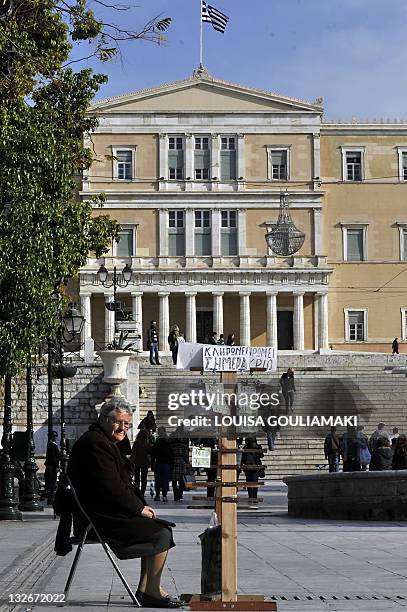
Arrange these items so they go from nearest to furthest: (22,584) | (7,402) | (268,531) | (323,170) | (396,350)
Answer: (22,584)
(268,531)
(7,402)
(396,350)
(323,170)

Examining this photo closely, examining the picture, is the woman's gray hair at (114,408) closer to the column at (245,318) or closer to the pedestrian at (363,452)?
the pedestrian at (363,452)

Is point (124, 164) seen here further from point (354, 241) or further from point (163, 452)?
point (163, 452)

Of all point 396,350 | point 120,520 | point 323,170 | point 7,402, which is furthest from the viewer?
point 323,170

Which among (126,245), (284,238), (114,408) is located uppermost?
(126,245)

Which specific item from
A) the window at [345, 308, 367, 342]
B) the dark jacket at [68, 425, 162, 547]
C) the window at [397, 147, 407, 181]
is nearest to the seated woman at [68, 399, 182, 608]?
the dark jacket at [68, 425, 162, 547]

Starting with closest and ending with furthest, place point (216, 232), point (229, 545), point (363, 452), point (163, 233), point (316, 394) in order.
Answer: point (229, 545), point (316, 394), point (363, 452), point (163, 233), point (216, 232)

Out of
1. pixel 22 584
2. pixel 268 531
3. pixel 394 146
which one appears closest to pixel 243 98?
pixel 394 146

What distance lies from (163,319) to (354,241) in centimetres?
1032

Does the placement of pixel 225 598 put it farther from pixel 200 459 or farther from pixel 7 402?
pixel 7 402

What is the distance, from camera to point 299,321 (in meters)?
61.8

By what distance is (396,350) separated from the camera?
59281mm

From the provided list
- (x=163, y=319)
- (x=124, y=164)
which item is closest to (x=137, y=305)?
(x=163, y=319)

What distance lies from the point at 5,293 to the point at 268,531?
17.4 ft

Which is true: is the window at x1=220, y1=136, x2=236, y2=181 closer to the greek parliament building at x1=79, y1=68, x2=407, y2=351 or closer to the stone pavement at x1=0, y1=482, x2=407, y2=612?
the greek parliament building at x1=79, y1=68, x2=407, y2=351
